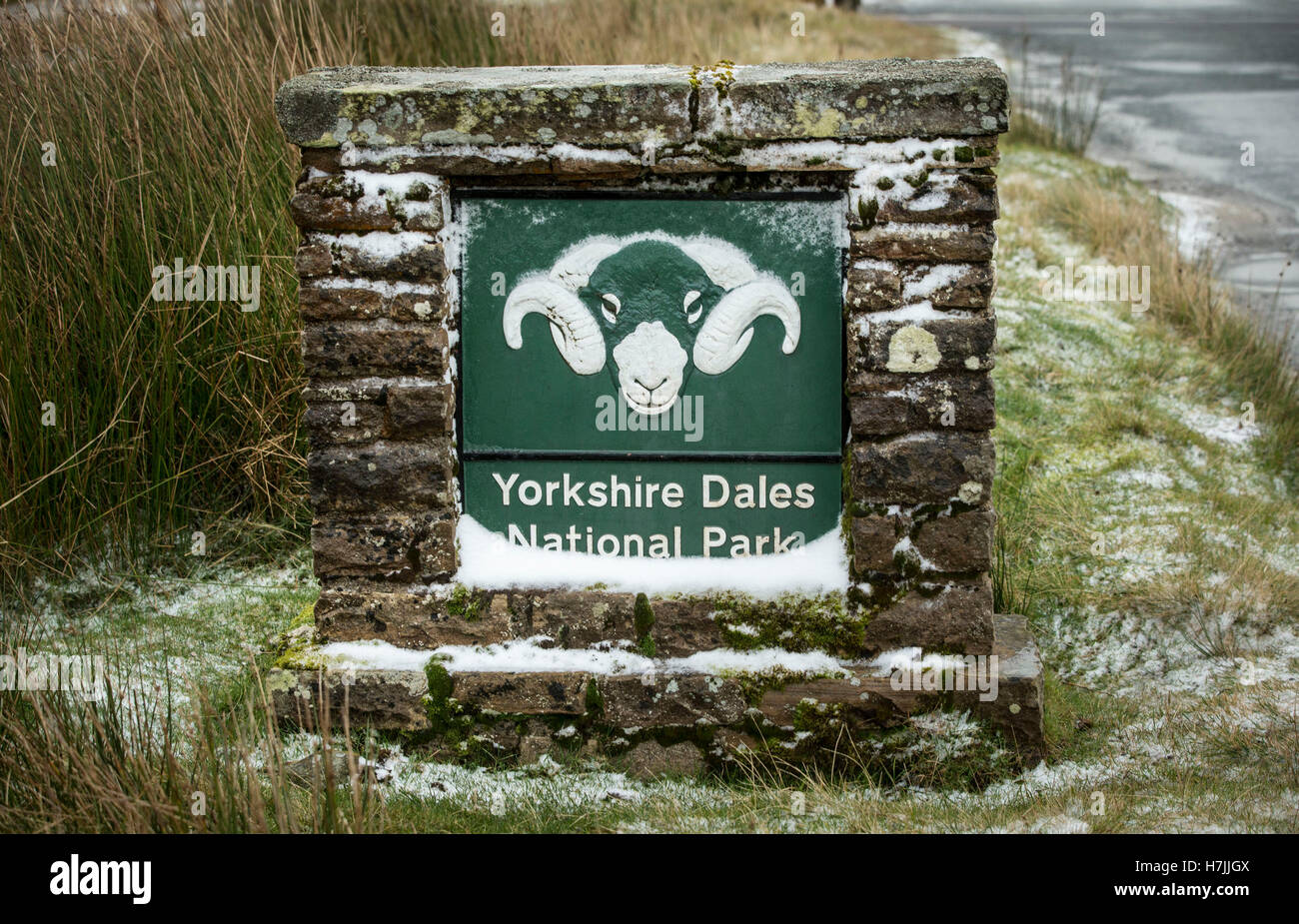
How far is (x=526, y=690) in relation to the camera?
3316 millimetres

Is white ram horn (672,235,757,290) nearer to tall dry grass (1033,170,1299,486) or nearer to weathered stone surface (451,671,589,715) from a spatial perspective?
weathered stone surface (451,671,589,715)

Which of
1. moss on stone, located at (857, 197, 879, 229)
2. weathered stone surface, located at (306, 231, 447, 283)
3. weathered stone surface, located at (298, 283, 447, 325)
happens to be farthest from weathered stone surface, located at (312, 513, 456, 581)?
moss on stone, located at (857, 197, 879, 229)

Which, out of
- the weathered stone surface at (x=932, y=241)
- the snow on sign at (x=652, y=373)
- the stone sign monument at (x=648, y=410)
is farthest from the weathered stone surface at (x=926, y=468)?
the weathered stone surface at (x=932, y=241)

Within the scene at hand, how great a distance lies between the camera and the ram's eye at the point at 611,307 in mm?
3275

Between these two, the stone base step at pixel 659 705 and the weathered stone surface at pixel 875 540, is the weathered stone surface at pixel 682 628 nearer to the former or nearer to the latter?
the stone base step at pixel 659 705

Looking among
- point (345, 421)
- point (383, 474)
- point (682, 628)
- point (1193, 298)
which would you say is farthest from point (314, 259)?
point (1193, 298)

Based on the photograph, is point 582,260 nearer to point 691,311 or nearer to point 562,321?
point 562,321

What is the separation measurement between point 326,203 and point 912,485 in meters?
1.79

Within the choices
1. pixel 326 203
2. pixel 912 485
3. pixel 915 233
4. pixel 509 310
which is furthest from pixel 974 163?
pixel 326 203

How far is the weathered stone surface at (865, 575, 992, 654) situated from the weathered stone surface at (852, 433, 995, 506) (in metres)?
0.25

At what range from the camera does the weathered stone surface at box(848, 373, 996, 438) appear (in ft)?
10.4

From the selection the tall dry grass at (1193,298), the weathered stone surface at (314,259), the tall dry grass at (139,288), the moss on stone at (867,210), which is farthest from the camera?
the tall dry grass at (1193,298)

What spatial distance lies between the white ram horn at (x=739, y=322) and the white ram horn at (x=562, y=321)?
296 mm

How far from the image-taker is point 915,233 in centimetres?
311
